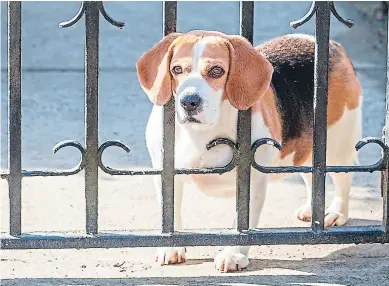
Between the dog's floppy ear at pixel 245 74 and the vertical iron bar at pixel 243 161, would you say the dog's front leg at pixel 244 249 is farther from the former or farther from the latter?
the dog's floppy ear at pixel 245 74

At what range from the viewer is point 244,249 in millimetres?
4426

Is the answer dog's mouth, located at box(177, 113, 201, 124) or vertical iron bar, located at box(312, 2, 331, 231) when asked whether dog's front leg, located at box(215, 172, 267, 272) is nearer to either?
vertical iron bar, located at box(312, 2, 331, 231)

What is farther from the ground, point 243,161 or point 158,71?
point 158,71

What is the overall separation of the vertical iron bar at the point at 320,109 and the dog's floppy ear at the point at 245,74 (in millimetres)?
220

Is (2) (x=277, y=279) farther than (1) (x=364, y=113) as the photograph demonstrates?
No

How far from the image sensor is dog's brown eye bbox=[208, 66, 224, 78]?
3970 mm

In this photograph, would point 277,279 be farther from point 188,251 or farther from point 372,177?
point 372,177

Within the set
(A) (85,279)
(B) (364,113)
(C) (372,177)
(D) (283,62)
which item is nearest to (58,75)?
(B) (364,113)

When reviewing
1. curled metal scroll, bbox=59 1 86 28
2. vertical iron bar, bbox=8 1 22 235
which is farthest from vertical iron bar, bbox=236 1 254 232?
vertical iron bar, bbox=8 1 22 235

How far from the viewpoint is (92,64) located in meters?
4.02

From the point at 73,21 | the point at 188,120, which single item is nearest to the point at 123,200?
the point at 188,120

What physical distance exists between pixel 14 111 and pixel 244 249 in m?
1.17

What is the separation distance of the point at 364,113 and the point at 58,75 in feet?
10.8

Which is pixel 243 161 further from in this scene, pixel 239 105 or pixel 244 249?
pixel 244 249
